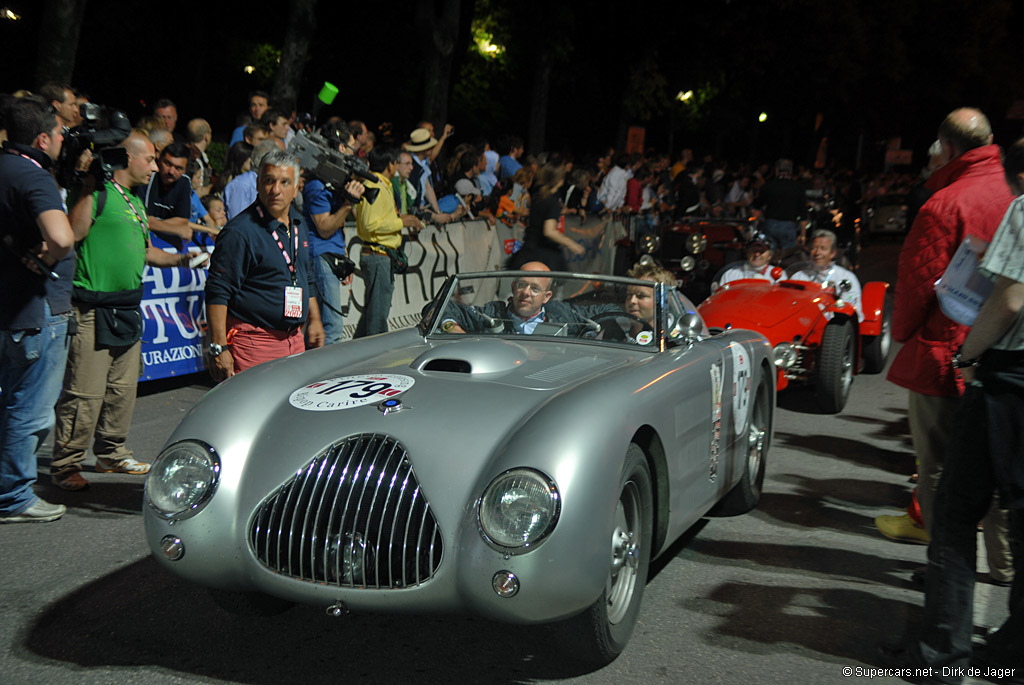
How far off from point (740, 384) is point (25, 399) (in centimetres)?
349

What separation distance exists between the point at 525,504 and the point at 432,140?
29.6ft

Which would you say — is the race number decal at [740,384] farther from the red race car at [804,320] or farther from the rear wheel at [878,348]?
the rear wheel at [878,348]

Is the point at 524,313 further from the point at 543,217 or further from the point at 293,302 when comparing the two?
the point at 543,217

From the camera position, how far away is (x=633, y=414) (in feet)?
12.5

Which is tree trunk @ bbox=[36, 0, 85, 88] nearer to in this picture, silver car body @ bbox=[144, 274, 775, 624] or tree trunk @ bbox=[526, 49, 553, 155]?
silver car body @ bbox=[144, 274, 775, 624]

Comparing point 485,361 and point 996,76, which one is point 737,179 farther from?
point 996,76

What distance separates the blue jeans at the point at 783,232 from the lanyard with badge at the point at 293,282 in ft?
29.8

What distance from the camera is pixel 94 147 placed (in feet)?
17.0

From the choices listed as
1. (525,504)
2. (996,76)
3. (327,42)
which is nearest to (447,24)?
(327,42)

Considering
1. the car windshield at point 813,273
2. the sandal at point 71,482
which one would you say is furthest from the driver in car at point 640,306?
the car windshield at point 813,273

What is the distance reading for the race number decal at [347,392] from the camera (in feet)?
12.9

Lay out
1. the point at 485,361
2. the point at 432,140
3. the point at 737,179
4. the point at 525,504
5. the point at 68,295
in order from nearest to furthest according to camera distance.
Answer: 1. the point at 525,504
2. the point at 485,361
3. the point at 68,295
4. the point at 432,140
5. the point at 737,179

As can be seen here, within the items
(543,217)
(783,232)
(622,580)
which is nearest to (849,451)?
(543,217)

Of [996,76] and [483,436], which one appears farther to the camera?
[996,76]
